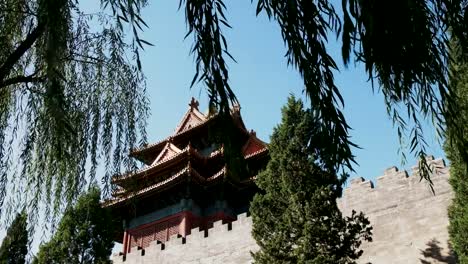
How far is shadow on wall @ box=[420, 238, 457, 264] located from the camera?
11.0 metres

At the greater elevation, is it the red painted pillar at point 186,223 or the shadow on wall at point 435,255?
the red painted pillar at point 186,223

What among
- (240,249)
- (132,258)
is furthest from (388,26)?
(132,258)

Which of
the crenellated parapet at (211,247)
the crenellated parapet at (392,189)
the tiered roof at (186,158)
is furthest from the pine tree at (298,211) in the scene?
the tiered roof at (186,158)

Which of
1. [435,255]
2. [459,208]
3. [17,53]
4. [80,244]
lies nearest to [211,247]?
[80,244]

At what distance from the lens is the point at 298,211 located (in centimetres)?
1019

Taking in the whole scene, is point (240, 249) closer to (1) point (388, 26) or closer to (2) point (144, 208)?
(2) point (144, 208)

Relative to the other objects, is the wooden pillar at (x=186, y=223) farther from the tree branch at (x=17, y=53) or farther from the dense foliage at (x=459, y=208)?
the tree branch at (x=17, y=53)

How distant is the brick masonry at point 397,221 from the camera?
1142cm

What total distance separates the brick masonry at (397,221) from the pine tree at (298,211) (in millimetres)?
1390

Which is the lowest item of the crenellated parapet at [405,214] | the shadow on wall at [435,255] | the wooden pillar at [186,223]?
the shadow on wall at [435,255]

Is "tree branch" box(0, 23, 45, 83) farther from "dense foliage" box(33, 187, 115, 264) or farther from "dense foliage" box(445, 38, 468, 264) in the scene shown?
"dense foliage" box(33, 187, 115, 264)

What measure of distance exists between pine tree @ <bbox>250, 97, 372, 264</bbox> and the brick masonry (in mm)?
1390

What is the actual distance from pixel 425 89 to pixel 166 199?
17.8m

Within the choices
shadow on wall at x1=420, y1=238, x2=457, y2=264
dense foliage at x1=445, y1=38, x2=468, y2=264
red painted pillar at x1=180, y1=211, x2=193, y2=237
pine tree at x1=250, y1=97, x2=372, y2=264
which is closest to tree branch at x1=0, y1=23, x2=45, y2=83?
pine tree at x1=250, y1=97, x2=372, y2=264
